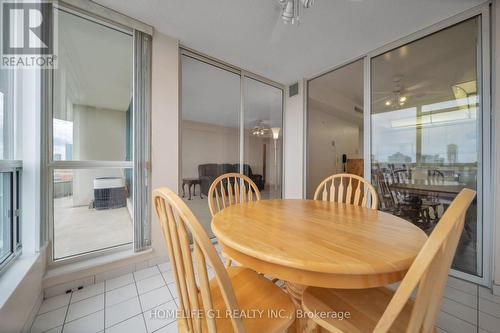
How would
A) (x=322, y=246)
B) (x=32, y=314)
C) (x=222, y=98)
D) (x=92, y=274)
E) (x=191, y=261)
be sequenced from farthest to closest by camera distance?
(x=222, y=98) < (x=92, y=274) < (x=32, y=314) < (x=322, y=246) < (x=191, y=261)

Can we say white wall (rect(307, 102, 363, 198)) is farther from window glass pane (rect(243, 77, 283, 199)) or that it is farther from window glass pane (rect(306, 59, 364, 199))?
window glass pane (rect(243, 77, 283, 199))

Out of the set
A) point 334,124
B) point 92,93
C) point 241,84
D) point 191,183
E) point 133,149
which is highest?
point 241,84

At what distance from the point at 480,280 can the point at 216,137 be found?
10.6 ft

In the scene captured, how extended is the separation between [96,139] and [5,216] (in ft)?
2.85

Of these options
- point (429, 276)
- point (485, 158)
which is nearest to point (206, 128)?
point (429, 276)

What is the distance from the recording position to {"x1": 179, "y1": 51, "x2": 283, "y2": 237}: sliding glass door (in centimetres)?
252

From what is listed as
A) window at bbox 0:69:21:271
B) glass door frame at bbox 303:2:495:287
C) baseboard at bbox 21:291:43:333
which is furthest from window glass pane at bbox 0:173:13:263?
glass door frame at bbox 303:2:495:287

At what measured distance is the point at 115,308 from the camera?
1.40 m

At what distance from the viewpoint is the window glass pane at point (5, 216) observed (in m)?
1.25

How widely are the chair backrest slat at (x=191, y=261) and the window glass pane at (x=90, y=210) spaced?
164 cm

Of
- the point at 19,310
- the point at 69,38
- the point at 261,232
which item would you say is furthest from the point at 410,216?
the point at 69,38

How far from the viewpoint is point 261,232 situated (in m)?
0.86

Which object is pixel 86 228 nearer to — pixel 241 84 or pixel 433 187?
pixel 241 84

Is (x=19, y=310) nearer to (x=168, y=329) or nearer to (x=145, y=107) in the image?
(x=168, y=329)
